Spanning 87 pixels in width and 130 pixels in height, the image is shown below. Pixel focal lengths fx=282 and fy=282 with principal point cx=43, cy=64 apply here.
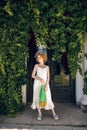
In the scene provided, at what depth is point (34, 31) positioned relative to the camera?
8195mm

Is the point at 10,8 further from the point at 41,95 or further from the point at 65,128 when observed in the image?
the point at 65,128

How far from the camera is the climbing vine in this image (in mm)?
8070

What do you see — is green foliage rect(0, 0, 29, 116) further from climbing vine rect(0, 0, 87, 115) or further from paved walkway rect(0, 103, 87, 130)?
paved walkway rect(0, 103, 87, 130)

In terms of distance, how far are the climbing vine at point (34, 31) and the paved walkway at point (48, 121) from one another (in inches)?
21.3

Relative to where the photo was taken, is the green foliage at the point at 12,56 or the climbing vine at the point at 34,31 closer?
the climbing vine at the point at 34,31

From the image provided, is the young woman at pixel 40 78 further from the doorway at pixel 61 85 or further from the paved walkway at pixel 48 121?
the doorway at pixel 61 85

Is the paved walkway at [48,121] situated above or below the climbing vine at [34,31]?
below

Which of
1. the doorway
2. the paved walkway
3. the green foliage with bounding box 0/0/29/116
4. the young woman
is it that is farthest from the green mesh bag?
the doorway

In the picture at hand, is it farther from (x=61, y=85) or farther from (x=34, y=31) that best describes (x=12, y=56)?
(x=61, y=85)

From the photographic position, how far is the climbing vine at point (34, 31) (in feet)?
26.5

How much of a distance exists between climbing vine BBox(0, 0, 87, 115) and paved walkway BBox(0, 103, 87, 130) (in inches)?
21.3

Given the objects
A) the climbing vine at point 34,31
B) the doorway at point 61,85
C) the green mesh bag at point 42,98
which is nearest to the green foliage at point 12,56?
the climbing vine at point 34,31

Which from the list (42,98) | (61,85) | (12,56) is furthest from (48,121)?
(61,85)

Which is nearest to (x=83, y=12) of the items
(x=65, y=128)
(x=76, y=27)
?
(x=76, y=27)
